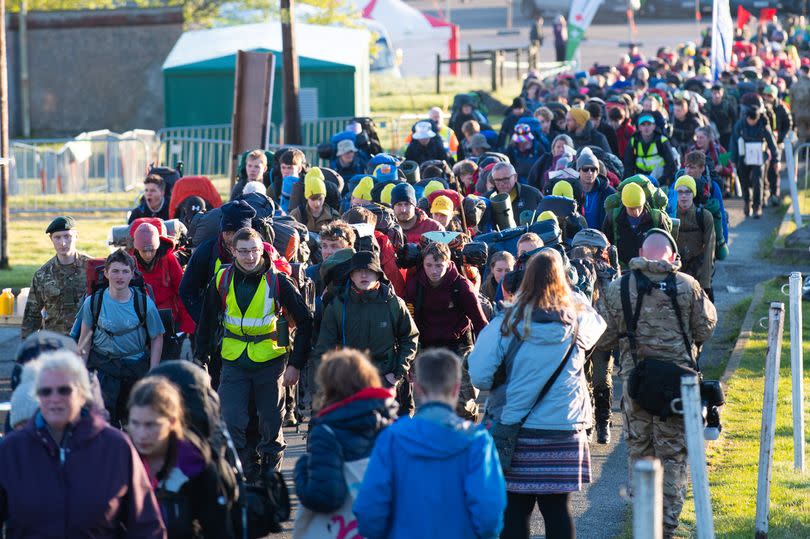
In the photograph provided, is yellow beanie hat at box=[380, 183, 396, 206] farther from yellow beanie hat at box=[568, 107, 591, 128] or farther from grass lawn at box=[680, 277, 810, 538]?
yellow beanie hat at box=[568, 107, 591, 128]

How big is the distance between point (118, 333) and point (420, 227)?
116 inches

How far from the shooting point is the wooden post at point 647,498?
478 cm

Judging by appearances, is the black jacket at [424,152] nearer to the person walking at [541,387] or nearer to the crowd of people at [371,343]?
the crowd of people at [371,343]

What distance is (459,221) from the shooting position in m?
11.8

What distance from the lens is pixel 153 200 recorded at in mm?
12531

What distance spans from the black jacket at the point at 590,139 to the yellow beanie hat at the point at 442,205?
5.50m

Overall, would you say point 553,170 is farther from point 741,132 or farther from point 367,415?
point 367,415

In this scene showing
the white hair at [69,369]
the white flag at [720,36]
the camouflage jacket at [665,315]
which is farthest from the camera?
the white flag at [720,36]

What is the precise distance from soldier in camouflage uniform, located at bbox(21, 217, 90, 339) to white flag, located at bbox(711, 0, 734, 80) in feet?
58.2

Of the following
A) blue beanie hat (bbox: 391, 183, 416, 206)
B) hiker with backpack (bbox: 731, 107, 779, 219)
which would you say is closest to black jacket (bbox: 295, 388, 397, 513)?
blue beanie hat (bbox: 391, 183, 416, 206)

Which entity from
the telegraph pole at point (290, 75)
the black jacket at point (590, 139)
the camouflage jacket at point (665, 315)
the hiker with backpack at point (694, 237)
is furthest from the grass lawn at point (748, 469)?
the telegraph pole at point (290, 75)

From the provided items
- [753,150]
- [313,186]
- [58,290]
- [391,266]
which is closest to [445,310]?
[391,266]

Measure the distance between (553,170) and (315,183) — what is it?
3.44 meters

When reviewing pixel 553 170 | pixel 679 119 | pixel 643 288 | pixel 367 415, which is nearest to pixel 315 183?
pixel 553 170
